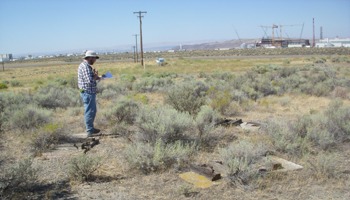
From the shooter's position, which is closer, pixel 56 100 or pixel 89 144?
pixel 89 144

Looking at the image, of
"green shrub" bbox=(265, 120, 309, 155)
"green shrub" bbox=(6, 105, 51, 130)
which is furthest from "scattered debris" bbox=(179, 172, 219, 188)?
"green shrub" bbox=(6, 105, 51, 130)

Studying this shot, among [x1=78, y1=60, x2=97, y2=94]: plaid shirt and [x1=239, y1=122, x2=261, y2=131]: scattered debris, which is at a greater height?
[x1=78, y1=60, x2=97, y2=94]: plaid shirt

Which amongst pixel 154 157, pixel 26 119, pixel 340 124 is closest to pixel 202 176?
pixel 154 157

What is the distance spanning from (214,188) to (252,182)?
59cm

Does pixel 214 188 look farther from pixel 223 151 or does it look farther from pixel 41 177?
pixel 41 177

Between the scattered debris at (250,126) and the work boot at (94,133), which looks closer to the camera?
the work boot at (94,133)

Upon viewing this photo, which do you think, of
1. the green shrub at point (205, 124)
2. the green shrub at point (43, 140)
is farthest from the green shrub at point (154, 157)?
the green shrub at point (43, 140)

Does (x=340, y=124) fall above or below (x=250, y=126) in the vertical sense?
above

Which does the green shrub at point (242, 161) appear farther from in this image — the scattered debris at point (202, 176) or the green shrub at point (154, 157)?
the green shrub at point (154, 157)

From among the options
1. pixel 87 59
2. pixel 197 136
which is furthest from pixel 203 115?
pixel 87 59

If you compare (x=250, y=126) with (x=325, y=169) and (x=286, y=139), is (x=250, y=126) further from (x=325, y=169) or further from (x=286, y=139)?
(x=325, y=169)

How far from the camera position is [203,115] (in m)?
8.91

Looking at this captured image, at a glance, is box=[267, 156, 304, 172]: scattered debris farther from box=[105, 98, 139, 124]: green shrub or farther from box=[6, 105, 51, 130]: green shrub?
box=[6, 105, 51, 130]: green shrub

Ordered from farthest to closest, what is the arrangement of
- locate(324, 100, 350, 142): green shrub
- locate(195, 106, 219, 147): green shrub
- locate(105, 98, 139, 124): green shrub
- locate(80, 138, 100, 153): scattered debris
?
locate(105, 98, 139, 124): green shrub, locate(324, 100, 350, 142): green shrub, locate(195, 106, 219, 147): green shrub, locate(80, 138, 100, 153): scattered debris
